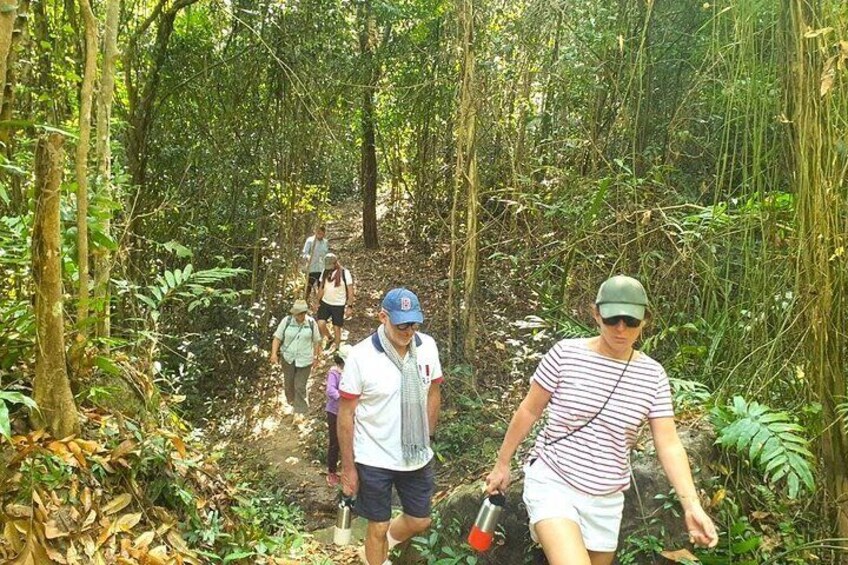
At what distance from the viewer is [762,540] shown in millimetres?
3312

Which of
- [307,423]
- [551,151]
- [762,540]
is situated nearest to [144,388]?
[762,540]

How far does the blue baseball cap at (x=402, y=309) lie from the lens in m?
3.61

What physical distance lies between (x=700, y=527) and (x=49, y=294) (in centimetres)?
286

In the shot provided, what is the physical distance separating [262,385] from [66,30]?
16.9 ft

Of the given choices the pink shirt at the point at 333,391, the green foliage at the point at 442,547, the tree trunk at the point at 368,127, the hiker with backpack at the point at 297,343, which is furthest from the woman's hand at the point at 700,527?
the tree trunk at the point at 368,127

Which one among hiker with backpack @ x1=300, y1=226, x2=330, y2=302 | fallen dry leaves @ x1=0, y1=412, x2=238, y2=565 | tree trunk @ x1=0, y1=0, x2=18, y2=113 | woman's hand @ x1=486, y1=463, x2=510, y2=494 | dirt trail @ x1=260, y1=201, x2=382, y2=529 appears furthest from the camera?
hiker with backpack @ x1=300, y1=226, x2=330, y2=302

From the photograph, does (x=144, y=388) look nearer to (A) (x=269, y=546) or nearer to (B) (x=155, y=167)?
(A) (x=269, y=546)

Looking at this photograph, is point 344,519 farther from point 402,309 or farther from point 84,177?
point 84,177

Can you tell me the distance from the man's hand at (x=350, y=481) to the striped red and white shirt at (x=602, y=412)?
1336mm

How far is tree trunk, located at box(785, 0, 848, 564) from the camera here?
2.82m

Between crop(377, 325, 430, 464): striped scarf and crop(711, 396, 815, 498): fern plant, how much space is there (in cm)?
154

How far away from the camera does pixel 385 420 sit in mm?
3660

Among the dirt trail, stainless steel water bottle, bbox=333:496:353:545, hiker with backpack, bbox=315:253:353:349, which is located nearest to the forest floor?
the dirt trail

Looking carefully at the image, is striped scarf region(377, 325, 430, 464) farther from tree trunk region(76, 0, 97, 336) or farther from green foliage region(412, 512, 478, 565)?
tree trunk region(76, 0, 97, 336)
